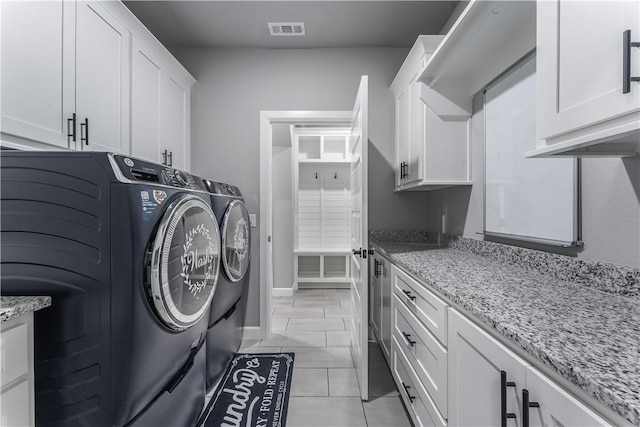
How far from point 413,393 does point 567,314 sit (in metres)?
0.99

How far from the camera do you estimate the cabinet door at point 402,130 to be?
2420mm

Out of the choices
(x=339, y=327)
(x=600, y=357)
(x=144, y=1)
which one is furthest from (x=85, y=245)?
(x=339, y=327)

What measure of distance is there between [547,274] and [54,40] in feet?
8.02

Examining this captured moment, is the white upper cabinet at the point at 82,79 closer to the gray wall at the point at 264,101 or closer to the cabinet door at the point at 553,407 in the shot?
the gray wall at the point at 264,101

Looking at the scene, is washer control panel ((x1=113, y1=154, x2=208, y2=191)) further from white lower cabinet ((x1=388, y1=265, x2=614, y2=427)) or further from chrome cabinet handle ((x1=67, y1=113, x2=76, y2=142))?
white lower cabinet ((x1=388, y1=265, x2=614, y2=427))

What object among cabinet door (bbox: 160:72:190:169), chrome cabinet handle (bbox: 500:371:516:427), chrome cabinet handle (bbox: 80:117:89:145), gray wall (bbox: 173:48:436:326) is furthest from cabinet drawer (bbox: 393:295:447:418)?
cabinet door (bbox: 160:72:190:169)

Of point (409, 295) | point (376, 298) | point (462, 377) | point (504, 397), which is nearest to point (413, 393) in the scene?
point (409, 295)

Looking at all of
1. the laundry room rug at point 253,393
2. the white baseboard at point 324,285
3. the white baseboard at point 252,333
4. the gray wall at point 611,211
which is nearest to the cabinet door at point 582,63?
the gray wall at point 611,211

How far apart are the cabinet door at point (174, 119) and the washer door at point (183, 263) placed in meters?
1.20

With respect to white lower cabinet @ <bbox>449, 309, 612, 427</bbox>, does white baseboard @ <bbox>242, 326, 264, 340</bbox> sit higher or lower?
lower

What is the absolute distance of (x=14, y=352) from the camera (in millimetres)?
969

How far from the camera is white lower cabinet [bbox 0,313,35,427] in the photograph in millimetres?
942

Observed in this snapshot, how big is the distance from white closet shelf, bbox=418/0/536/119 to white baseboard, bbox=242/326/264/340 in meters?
2.38

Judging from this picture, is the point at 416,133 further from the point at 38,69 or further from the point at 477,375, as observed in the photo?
the point at 38,69
